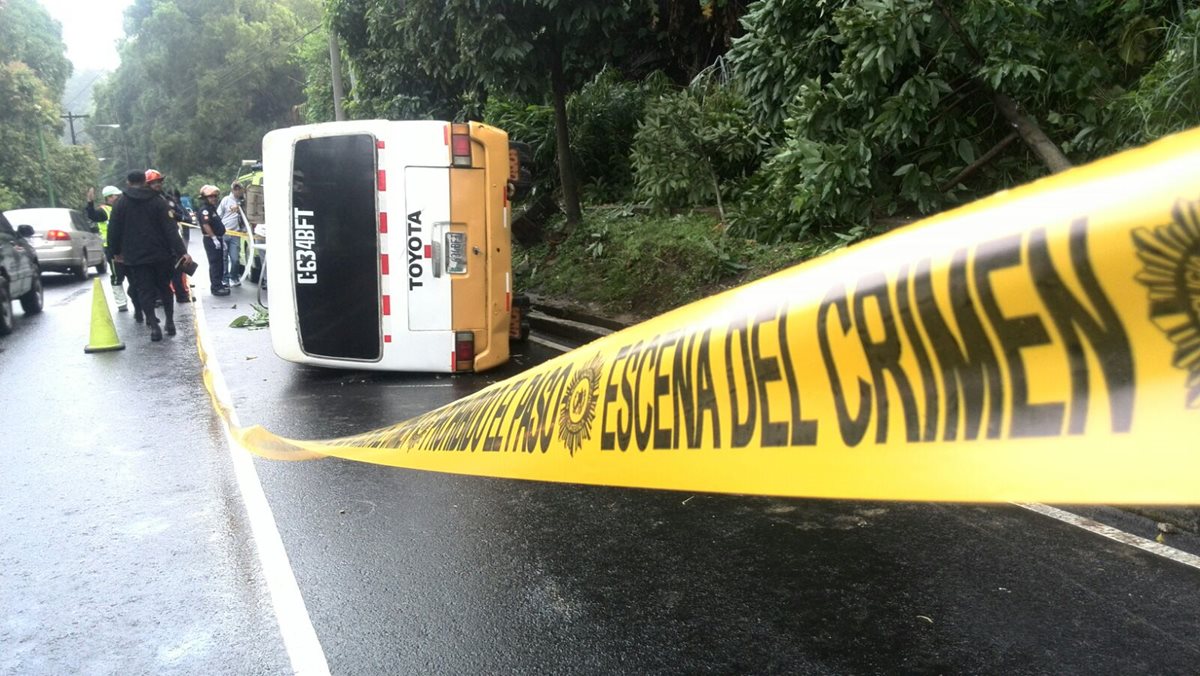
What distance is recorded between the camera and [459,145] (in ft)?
24.4

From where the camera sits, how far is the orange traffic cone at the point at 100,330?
9.49 m

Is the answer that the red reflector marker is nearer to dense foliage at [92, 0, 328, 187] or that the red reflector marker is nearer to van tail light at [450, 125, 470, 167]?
van tail light at [450, 125, 470, 167]

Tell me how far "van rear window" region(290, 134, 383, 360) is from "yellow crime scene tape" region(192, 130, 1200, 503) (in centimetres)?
583

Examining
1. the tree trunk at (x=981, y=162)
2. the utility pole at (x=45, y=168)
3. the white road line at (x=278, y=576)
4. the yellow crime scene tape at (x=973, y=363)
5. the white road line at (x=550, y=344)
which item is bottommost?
the white road line at (x=278, y=576)

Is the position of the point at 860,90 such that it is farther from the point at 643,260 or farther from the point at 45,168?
the point at 45,168

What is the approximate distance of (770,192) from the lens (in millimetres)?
9484

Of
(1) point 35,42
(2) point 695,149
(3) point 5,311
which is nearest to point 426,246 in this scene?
(2) point 695,149

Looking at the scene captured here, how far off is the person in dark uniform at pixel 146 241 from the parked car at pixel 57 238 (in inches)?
324

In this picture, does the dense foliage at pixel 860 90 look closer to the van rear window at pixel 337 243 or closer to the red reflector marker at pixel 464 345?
the red reflector marker at pixel 464 345

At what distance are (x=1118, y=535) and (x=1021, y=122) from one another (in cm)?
454

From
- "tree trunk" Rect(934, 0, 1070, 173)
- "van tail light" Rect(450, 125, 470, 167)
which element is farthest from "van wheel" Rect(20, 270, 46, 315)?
"tree trunk" Rect(934, 0, 1070, 173)

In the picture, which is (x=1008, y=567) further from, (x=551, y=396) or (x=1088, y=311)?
(x=1088, y=311)

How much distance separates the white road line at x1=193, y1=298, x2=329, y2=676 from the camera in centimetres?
320

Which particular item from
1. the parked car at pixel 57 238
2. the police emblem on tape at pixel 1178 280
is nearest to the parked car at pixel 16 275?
the parked car at pixel 57 238
